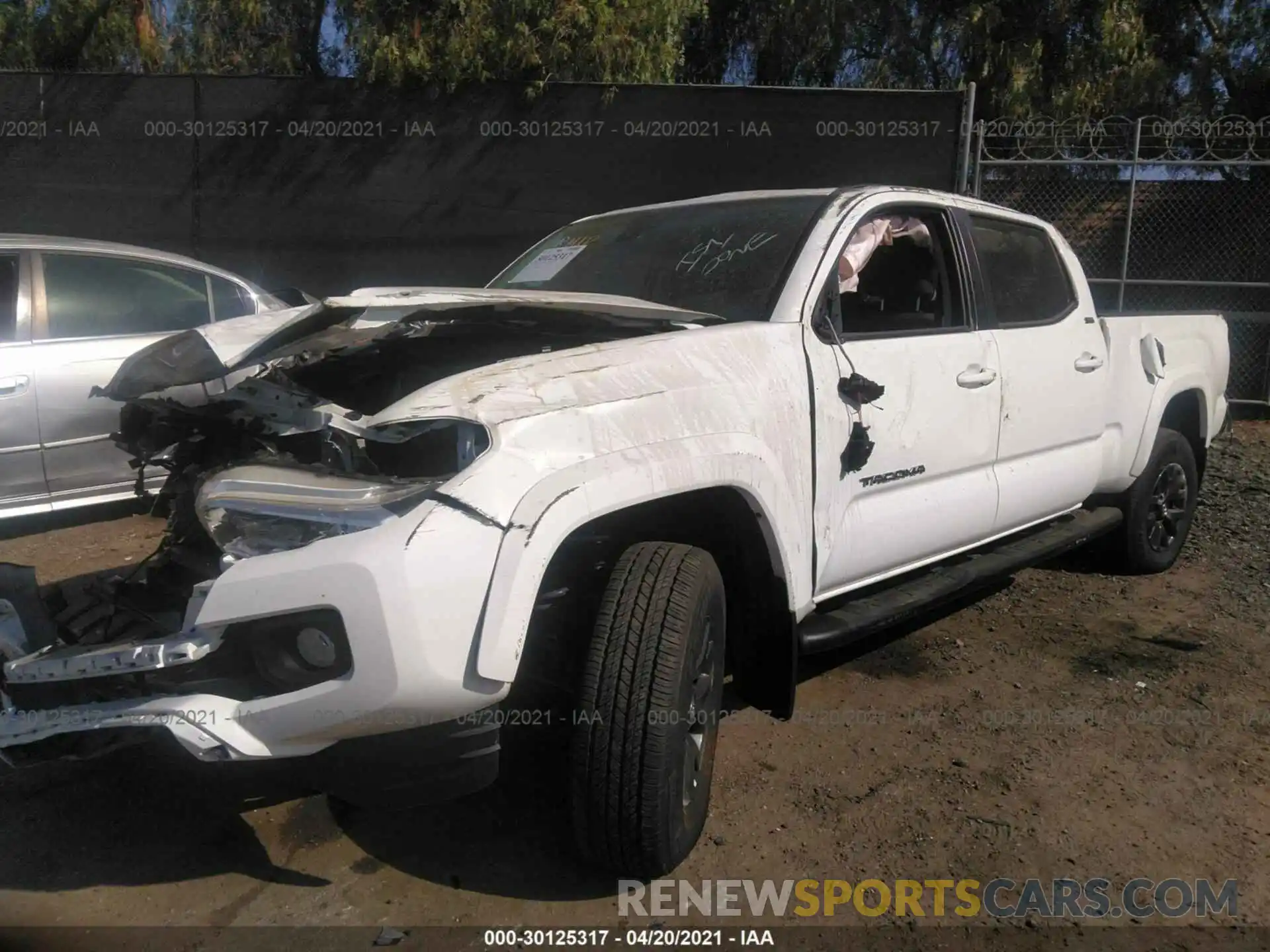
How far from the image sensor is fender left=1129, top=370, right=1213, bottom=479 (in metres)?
4.85

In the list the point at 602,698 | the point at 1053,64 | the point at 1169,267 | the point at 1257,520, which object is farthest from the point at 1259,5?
the point at 602,698

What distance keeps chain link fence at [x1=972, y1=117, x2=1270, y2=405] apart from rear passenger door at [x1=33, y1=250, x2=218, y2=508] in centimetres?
632

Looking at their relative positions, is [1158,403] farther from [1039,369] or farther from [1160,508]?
[1039,369]

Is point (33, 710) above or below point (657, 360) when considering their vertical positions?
below

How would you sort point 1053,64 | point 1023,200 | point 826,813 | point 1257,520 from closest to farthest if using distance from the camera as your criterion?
point 826,813 < point 1257,520 < point 1023,200 < point 1053,64

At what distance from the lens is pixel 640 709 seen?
2.40 meters

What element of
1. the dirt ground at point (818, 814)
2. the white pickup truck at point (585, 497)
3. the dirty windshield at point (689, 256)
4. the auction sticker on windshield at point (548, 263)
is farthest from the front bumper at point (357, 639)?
the auction sticker on windshield at point (548, 263)

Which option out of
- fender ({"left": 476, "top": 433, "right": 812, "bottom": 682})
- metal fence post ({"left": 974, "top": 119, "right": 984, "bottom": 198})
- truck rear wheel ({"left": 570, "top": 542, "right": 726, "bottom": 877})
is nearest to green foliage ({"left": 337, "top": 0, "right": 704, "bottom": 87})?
metal fence post ({"left": 974, "top": 119, "right": 984, "bottom": 198})

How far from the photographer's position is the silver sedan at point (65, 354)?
203 inches

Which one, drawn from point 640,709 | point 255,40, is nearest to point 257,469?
point 640,709

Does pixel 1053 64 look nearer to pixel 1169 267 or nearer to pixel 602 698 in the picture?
pixel 1169 267

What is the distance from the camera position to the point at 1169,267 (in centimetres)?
948

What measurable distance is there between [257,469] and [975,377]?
2525 mm

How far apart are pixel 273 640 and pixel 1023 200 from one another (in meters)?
8.66
